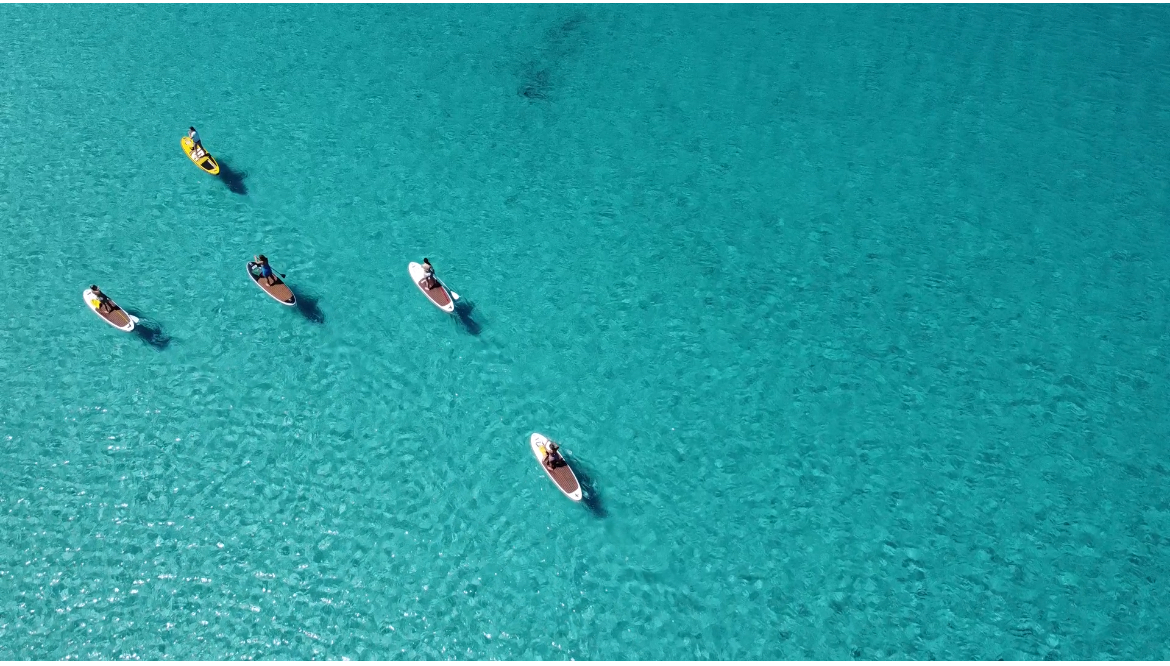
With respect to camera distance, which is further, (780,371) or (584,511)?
(780,371)

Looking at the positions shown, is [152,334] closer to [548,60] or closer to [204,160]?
[204,160]

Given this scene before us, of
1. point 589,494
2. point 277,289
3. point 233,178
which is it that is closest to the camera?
point 589,494

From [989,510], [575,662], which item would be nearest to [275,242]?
[575,662]

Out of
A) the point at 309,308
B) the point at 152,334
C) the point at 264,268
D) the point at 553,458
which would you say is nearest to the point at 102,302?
the point at 152,334

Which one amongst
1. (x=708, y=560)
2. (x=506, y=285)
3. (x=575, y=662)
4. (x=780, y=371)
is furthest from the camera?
(x=506, y=285)

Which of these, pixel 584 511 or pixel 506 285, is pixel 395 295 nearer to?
pixel 506 285

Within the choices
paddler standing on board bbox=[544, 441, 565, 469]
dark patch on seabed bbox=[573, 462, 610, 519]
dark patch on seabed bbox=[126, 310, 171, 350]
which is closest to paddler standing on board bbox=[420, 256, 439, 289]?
paddler standing on board bbox=[544, 441, 565, 469]

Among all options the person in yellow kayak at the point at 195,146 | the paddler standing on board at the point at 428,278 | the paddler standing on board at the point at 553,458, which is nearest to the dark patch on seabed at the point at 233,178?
the person in yellow kayak at the point at 195,146
